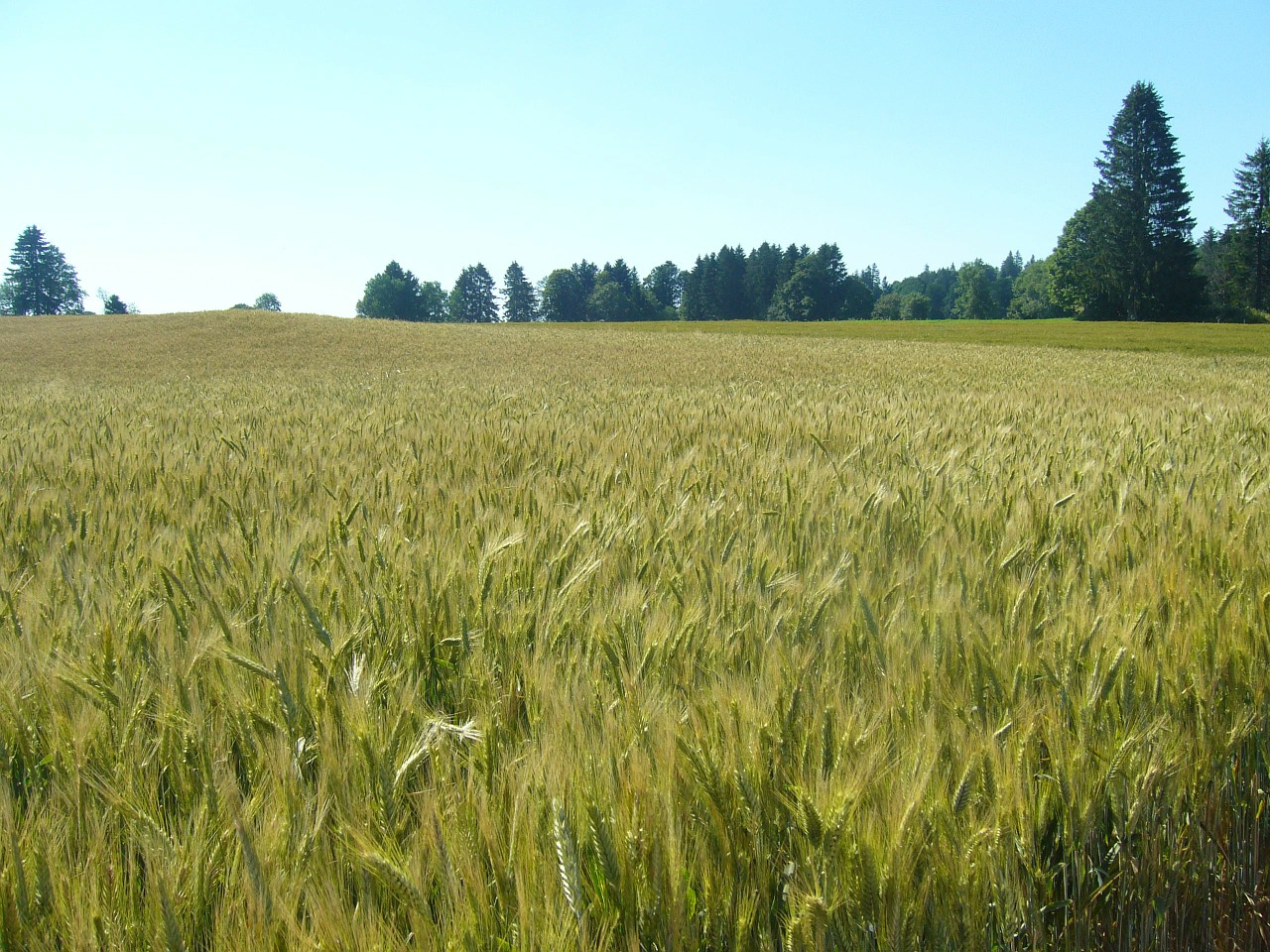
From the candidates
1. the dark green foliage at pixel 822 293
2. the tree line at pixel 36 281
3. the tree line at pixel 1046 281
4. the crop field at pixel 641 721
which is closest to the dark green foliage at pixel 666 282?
the tree line at pixel 1046 281

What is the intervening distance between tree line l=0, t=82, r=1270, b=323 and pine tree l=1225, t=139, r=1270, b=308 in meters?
0.12

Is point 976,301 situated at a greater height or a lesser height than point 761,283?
lesser

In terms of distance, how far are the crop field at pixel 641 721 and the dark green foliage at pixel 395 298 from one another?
101063mm

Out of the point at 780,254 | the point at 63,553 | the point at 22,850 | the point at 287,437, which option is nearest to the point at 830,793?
the point at 22,850

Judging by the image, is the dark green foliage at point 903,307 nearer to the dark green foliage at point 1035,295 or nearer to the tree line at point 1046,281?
the tree line at point 1046,281

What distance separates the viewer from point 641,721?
41.3 inches

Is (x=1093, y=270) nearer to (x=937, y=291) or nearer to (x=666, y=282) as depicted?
(x=666, y=282)

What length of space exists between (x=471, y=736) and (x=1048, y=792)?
754 millimetres

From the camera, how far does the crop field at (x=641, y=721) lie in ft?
2.57

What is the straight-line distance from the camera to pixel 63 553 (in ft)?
6.67

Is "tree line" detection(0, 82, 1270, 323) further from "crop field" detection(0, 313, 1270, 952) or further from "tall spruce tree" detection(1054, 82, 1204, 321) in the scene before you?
"crop field" detection(0, 313, 1270, 952)

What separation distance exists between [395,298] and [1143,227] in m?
82.3

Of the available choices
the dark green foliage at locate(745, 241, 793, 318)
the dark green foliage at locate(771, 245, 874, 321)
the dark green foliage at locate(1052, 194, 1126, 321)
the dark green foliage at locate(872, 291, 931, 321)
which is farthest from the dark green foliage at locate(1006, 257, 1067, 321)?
the dark green foliage at locate(745, 241, 793, 318)

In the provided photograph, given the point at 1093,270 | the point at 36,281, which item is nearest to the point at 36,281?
the point at 36,281
